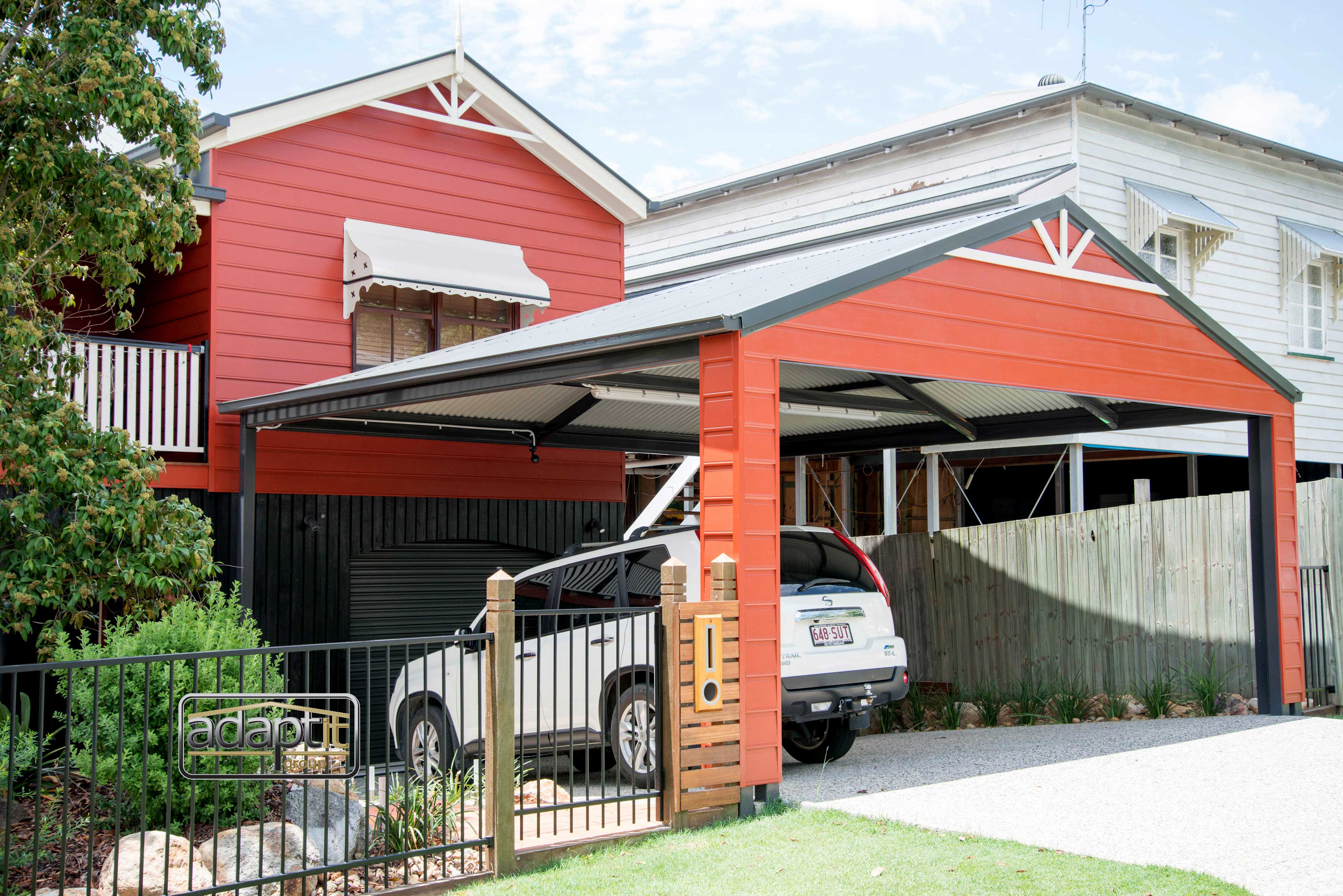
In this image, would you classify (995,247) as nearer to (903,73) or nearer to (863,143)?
(863,143)

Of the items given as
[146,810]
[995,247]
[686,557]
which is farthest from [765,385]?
[146,810]

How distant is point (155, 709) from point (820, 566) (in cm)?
457

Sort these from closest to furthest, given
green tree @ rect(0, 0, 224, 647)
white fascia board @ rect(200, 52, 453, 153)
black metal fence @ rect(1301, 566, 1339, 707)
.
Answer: green tree @ rect(0, 0, 224, 647) < black metal fence @ rect(1301, 566, 1339, 707) < white fascia board @ rect(200, 52, 453, 153)

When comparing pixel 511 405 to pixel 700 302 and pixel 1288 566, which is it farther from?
pixel 1288 566

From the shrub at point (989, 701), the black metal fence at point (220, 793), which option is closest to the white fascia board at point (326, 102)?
the black metal fence at point (220, 793)

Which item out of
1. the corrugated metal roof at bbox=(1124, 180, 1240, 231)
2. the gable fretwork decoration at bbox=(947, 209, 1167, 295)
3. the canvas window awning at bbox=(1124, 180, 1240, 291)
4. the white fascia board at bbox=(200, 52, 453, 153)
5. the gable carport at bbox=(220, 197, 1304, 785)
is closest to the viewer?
the gable carport at bbox=(220, 197, 1304, 785)

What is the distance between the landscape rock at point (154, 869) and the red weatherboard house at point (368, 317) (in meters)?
6.13

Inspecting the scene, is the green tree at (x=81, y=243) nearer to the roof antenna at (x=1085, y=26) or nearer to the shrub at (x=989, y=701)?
the shrub at (x=989, y=701)

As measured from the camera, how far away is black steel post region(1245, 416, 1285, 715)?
11305 mm

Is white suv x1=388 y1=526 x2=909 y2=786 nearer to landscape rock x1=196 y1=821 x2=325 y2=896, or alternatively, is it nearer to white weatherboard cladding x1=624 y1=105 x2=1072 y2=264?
landscape rock x1=196 y1=821 x2=325 y2=896

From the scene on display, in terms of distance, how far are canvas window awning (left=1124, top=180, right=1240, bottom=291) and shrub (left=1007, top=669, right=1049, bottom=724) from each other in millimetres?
7074

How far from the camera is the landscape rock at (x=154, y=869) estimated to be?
225 inches

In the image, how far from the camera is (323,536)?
12812 mm

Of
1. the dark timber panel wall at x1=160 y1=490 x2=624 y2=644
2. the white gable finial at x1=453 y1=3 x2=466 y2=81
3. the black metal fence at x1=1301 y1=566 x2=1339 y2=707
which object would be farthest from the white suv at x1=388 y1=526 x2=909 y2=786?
the white gable finial at x1=453 y1=3 x2=466 y2=81
